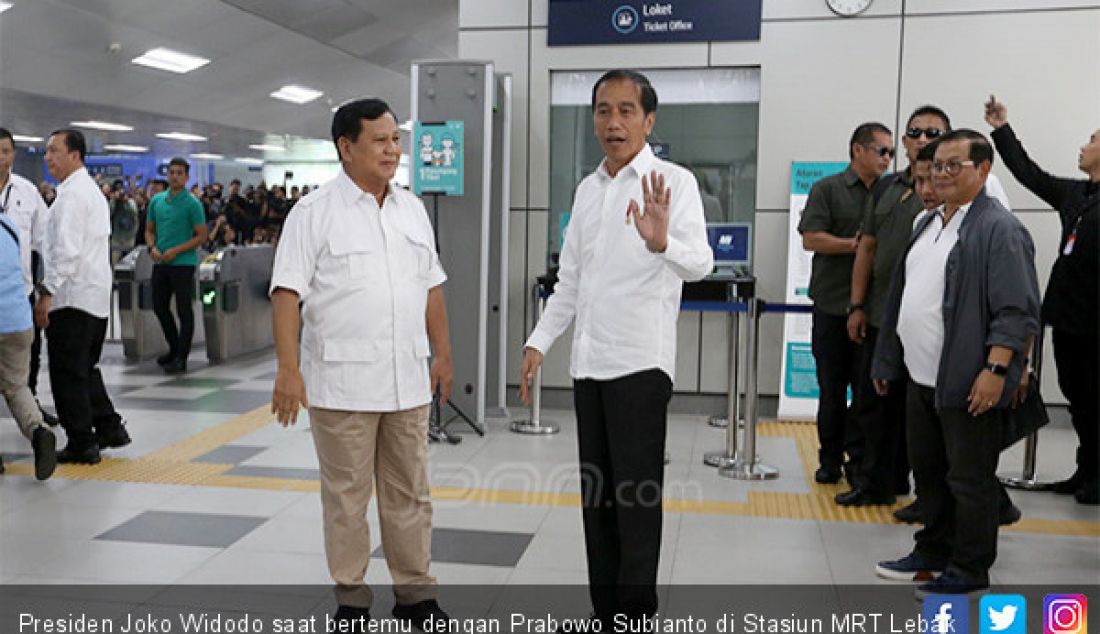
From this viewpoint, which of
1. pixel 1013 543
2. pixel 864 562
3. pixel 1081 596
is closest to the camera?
pixel 1081 596

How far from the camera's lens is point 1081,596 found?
132 inches

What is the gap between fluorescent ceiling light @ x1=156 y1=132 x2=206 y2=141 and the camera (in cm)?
1856

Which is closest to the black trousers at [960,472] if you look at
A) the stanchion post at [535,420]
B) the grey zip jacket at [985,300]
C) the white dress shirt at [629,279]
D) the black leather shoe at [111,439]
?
the grey zip jacket at [985,300]

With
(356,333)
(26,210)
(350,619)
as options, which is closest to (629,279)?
(356,333)

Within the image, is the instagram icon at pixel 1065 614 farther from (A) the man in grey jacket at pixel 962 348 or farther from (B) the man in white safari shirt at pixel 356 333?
(B) the man in white safari shirt at pixel 356 333

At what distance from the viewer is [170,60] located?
12.6 metres

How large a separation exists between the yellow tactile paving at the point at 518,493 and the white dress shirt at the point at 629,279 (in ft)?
5.78

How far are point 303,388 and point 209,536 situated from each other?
141 centimetres

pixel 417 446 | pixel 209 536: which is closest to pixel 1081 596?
Result: pixel 417 446

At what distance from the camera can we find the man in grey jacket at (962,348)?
3.04m

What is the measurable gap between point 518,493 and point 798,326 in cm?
267

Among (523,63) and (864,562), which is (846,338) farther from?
(523,63)

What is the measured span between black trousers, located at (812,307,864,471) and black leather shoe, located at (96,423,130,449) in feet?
12.1

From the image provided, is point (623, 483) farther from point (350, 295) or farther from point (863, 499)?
point (863, 499)
